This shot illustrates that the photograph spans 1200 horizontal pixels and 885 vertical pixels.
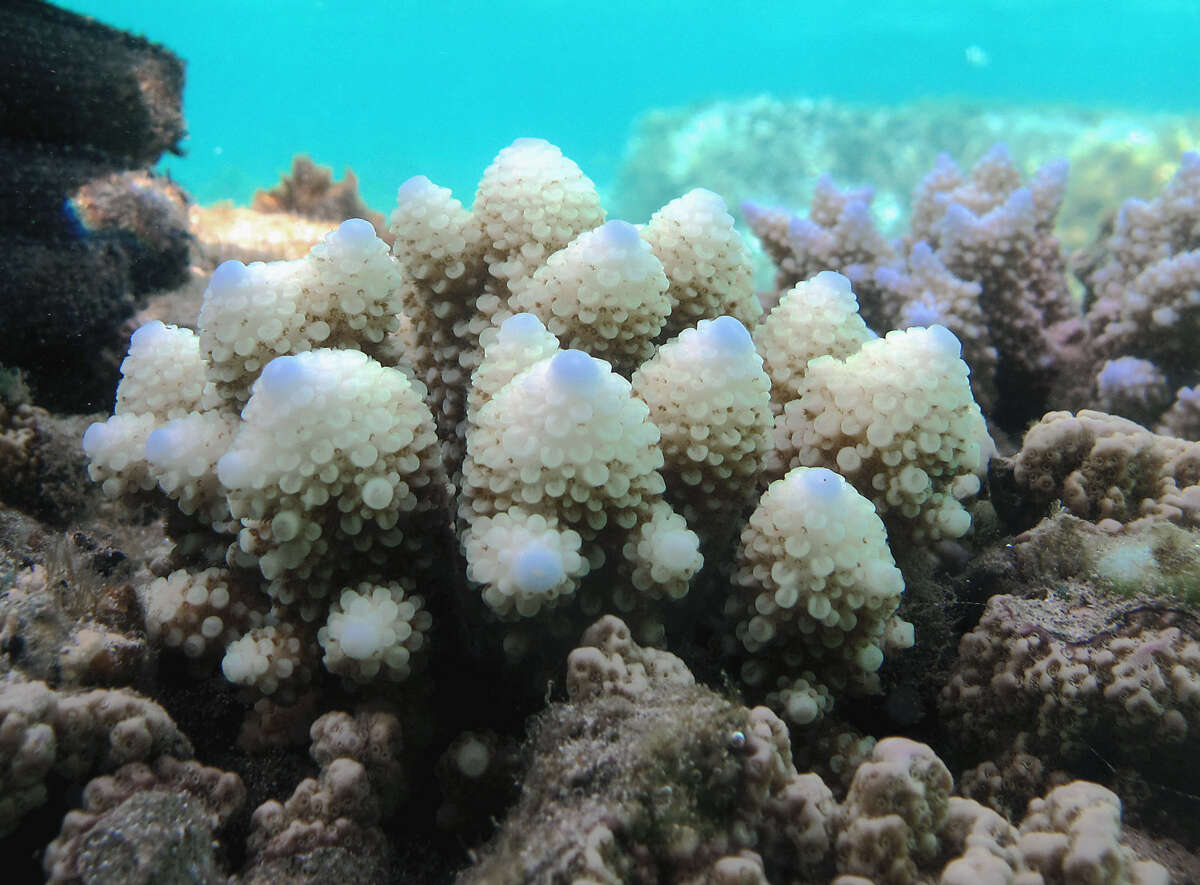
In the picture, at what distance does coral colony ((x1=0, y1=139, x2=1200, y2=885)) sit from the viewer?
1347 mm

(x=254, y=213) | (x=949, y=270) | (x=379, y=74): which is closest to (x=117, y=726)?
(x=949, y=270)

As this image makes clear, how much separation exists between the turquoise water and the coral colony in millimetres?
21475

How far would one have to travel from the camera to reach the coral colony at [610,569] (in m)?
1.35

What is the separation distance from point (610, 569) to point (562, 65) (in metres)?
82.4

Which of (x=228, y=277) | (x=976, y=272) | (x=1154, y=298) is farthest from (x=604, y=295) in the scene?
(x=1154, y=298)

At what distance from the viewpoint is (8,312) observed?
334 cm

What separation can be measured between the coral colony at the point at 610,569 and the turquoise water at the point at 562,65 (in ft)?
70.5

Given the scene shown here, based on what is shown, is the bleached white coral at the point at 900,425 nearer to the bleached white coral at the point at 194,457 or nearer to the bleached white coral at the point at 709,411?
the bleached white coral at the point at 709,411

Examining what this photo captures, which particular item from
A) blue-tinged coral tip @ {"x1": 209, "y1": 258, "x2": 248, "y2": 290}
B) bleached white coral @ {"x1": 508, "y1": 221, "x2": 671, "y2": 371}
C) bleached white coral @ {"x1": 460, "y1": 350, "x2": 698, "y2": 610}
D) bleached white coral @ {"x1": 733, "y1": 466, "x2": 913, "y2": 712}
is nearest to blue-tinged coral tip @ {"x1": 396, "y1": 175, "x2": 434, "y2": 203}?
bleached white coral @ {"x1": 508, "y1": 221, "x2": 671, "y2": 371}

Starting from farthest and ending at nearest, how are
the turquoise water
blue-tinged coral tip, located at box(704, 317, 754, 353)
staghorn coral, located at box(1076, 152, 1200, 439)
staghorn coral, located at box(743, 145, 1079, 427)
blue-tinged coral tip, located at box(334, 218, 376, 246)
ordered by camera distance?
the turquoise water < staghorn coral, located at box(743, 145, 1079, 427) < staghorn coral, located at box(1076, 152, 1200, 439) < blue-tinged coral tip, located at box(334, 218, 376, 246) < blue-tinged coral tip, located at box(704, 317, 754, 353)

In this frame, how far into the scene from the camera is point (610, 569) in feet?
5.56

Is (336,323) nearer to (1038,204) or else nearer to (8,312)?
(8,312)

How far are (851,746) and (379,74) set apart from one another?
3963 inches

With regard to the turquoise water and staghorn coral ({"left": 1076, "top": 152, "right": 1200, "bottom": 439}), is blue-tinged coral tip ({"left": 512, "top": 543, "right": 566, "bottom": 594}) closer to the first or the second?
staghorn coral ({"left": 1076, "top": 152, "right": 1200, "bottom": 439})
